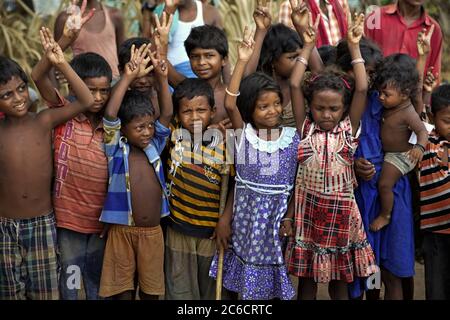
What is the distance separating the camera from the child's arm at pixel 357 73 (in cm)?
299

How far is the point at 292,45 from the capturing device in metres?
3.43

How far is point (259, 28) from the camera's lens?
338 cm

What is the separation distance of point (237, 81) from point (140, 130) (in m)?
0.52

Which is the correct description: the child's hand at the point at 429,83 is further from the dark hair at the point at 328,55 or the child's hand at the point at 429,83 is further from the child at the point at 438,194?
the dark hair at the point at 328,55

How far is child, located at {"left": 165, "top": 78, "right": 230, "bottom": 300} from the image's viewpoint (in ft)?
10.2

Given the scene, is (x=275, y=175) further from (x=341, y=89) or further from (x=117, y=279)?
(x=117, y=279)

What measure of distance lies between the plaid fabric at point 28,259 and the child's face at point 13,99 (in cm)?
50

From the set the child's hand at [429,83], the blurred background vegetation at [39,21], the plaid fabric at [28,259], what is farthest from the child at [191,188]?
the blurred background vegetation at [39,21]

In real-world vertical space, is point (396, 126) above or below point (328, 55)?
below

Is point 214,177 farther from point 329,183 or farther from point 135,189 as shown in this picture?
point 329,183

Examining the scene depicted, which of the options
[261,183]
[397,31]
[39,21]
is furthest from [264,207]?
[39,21]

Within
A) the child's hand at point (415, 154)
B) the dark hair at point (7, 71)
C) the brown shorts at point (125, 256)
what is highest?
the dark hair at point (7, 71)

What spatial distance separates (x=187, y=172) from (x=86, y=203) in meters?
0.51
